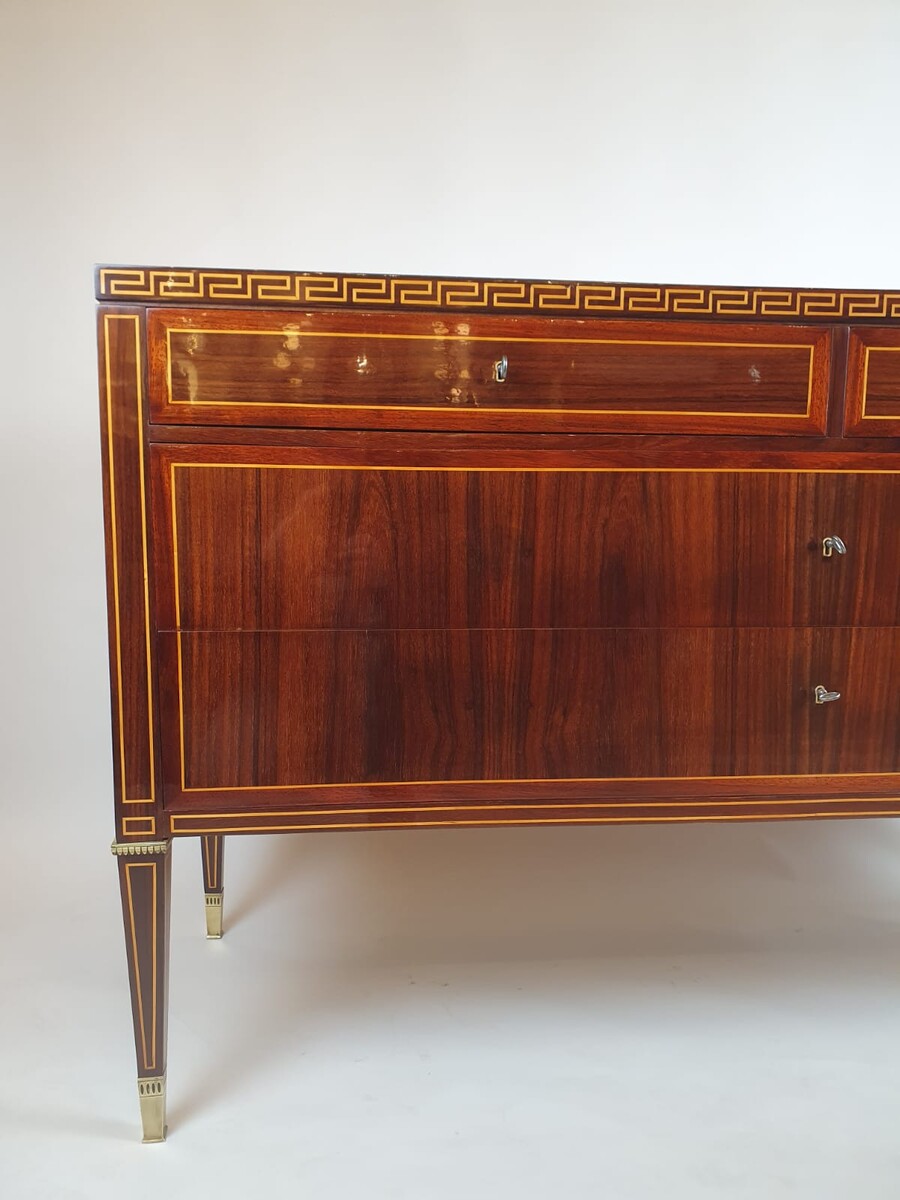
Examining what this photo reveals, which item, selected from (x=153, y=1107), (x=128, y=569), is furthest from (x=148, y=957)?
(x=128, y=569)

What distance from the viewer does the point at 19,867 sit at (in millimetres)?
2432

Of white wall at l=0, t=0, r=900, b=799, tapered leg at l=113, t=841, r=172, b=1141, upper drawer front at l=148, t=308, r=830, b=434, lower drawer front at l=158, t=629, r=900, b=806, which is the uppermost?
white wall at l=0, t=0, r=900, b=799

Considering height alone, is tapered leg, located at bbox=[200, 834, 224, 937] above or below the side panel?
below

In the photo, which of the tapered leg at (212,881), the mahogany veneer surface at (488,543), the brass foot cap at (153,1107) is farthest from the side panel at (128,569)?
the tapered leg at (212,881)

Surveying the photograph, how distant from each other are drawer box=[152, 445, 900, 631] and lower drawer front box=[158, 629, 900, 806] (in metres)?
0.04

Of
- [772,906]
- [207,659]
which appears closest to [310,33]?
[207,659]

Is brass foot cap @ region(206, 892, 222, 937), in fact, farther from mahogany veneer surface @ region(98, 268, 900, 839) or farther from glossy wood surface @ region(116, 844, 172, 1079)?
mahogany veneer surface @ region(98, 268, 900, 839)

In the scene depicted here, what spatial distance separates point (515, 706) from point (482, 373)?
51 centimetres

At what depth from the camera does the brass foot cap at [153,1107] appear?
153 centimetres

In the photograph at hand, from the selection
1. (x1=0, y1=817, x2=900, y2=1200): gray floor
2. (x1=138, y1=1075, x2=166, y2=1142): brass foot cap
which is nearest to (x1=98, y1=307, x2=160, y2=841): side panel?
(x1=138, y1=1075, x2=166, y2=1142): brass foot cap

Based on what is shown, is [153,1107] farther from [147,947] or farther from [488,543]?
[488,543]

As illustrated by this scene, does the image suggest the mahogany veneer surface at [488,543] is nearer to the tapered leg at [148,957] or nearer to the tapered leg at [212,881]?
the tapered leg at [148,957]

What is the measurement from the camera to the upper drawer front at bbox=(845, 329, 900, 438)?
4.99 feet

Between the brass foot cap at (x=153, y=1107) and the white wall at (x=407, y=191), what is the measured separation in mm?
817
